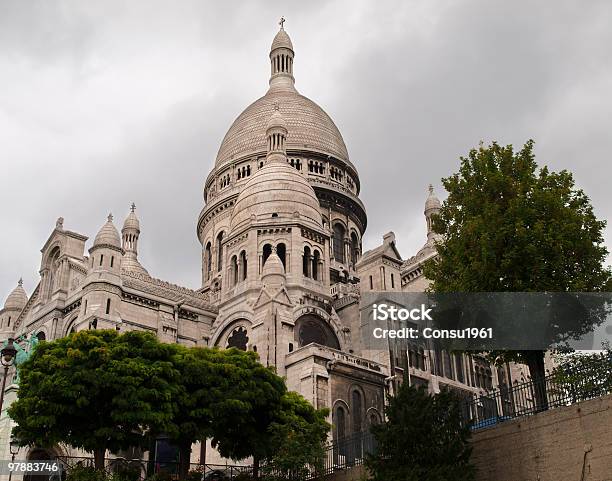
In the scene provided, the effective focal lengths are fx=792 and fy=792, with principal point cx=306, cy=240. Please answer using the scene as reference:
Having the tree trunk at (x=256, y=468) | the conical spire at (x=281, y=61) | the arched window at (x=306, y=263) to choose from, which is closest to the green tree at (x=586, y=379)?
the tree trunk at (x=256, y=468)

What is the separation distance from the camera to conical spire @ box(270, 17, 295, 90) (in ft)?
281

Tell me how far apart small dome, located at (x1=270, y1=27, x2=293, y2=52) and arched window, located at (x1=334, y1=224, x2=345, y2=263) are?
1072 inches

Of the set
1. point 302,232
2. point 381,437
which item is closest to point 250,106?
point 302,232

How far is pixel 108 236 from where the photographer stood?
51.2m

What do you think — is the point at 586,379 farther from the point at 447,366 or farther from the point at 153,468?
the point at 447,366

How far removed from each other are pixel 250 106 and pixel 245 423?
5332cm

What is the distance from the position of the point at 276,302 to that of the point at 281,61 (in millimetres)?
45801

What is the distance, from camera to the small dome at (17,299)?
195ft

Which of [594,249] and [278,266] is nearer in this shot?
[594,249]

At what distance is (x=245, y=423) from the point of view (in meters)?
33.1

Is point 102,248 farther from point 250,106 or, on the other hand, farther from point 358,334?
point 250,106

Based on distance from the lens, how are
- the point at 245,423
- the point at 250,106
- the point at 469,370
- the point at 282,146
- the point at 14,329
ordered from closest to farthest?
the point at 245,423 < the point at 469,370 < the point at 14,329 < the point at 282,146 < the point at 250,106

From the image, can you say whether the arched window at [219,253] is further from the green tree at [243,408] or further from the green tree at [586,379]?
the green tree at [586,379]

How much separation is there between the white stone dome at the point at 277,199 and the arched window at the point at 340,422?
55.3 feet
